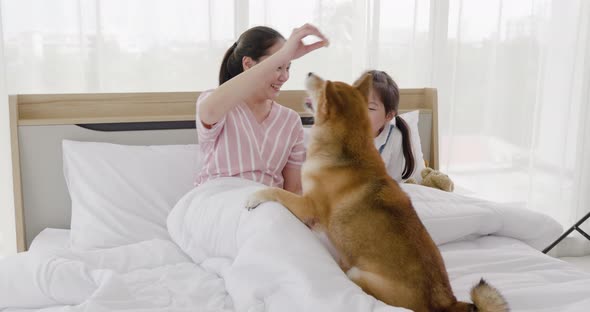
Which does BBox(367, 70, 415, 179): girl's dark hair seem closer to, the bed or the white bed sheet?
the bed

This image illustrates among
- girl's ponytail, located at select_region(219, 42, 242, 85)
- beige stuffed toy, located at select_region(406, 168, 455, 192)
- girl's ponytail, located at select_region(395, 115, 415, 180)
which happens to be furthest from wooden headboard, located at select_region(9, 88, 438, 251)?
beige stuffed toy, located at select_region(406, 168, 455, 192)

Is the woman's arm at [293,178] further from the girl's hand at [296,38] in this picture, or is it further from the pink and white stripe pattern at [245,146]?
the girl's hand at [296,38]

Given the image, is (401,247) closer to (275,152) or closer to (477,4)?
(275,152)

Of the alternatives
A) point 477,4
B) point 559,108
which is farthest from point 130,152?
point 559,108

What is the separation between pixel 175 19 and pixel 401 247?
164 cm

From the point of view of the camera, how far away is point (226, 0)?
2.48 metres

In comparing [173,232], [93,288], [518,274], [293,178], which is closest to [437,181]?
[293,178]

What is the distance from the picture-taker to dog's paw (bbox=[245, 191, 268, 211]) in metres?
1.37

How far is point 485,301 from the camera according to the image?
1.08m

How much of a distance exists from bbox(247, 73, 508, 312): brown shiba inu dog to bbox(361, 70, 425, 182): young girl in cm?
62

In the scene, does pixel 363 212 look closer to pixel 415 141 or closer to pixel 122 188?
pixel 122 188

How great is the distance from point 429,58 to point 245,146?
139 cm

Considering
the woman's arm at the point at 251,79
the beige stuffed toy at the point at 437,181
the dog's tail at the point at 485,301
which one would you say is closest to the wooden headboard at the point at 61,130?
the woman's arm at the point at 251,79

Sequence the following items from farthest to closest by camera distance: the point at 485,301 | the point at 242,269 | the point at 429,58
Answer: the point at 429,58
the point at 242,269
the point at 485,301
